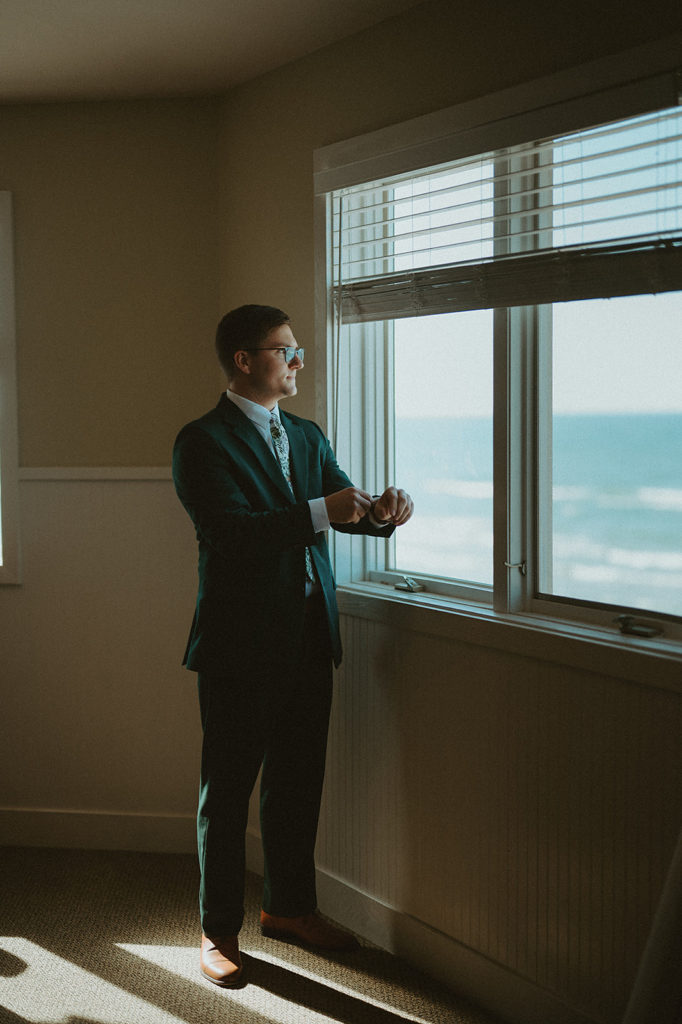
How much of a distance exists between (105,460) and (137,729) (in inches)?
38.5

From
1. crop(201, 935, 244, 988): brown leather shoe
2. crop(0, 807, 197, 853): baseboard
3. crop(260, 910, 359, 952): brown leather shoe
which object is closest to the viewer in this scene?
crop(201, 935, 244, 988): brown leather shoe

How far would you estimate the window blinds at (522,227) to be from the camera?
1953 mm

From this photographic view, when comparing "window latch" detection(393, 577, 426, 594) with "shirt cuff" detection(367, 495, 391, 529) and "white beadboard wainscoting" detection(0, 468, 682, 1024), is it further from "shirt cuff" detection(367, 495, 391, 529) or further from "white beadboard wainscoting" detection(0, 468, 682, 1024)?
"shirt cuff" detection(367, 495, 391, 529)

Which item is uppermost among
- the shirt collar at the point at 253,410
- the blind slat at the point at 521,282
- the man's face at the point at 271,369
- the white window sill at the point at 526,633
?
the blind slat at the point at 521,282

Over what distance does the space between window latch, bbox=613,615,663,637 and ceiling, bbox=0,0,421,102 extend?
5.49 ft

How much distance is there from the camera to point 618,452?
213 centimetres

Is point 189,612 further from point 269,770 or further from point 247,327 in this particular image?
point 247,327

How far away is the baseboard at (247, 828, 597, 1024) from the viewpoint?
2230 millimetres

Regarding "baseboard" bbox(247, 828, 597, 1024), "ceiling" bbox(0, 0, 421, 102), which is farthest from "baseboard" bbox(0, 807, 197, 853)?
"ceiling" bbox(0, 0, 421, 102)

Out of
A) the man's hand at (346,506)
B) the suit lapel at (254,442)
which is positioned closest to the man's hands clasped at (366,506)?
the man's hand at (346,506)

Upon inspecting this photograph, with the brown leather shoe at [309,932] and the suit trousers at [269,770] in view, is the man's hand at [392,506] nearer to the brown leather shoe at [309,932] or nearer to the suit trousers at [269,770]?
the suit trousers at [269,770]

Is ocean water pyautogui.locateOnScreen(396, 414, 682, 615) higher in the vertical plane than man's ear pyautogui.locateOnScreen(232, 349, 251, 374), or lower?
lower

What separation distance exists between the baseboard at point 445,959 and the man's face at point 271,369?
1.48 metres

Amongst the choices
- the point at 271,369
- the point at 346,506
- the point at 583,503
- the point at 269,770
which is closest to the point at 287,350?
the point at 271,369
